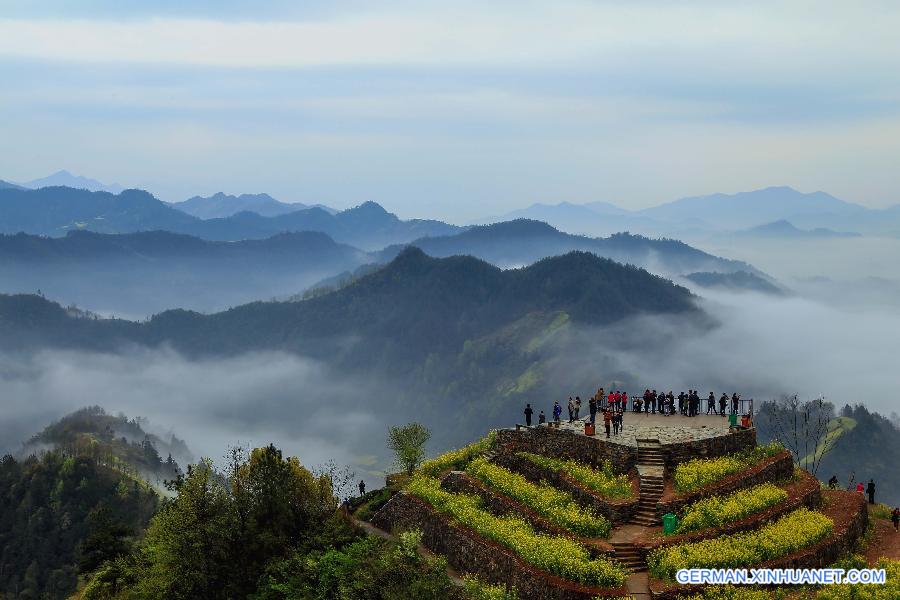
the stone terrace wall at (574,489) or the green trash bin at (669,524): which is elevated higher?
the stone terrace wall at (574,489)

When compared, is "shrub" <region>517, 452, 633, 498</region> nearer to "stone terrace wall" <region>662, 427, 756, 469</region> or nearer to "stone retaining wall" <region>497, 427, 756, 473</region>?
"stone retaining wall" <region>497, 427, 756, 473</region>

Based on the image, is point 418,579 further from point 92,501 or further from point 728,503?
point 92,501

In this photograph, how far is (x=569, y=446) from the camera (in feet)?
153

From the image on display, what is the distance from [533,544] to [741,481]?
11.5 meters

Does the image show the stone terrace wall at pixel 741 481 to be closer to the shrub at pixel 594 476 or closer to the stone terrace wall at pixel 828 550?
the shrub at pixel 594 476

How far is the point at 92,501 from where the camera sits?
180m

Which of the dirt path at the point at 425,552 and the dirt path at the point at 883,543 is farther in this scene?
the dirt path at the point at 425,552

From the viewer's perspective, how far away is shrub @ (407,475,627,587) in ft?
112

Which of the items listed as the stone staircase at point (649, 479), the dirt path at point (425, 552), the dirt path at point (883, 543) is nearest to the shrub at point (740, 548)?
the dirt path at point (883, 543)

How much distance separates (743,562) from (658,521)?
16.9 ft

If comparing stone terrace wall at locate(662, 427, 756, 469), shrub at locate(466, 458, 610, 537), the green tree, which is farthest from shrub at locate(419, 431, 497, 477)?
stone terrace wall at locate(662, 427, 756, 469)

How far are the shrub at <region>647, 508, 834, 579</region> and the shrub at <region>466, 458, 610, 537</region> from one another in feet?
11.0

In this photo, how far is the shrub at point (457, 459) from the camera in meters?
53.3

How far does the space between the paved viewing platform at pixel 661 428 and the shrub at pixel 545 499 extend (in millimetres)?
4305
